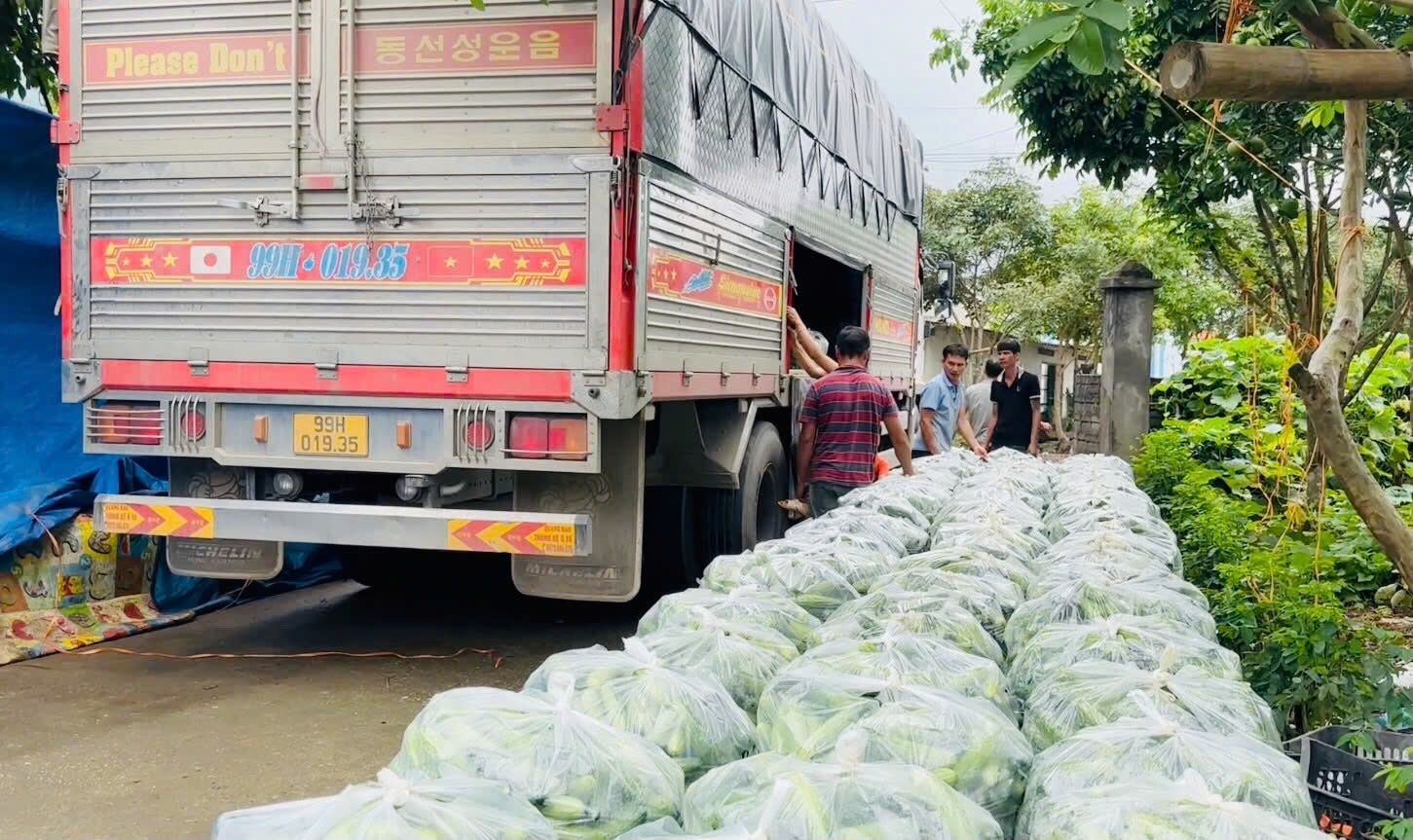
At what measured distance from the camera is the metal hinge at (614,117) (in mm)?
4602

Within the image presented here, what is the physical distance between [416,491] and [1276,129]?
5.99 meters

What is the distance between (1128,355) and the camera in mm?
10219

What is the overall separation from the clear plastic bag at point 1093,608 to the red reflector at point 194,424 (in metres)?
3.59

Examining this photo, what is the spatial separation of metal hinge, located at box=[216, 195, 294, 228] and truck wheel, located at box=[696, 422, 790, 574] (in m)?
2.76

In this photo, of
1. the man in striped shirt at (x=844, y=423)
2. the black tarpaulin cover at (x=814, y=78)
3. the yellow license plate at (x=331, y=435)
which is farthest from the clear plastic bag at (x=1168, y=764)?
the man in striped shirt at (x=844, y=423)

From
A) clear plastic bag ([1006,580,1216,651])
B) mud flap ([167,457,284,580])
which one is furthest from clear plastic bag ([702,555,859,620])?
mud flap ([167,457,284,580])

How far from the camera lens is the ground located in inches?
150

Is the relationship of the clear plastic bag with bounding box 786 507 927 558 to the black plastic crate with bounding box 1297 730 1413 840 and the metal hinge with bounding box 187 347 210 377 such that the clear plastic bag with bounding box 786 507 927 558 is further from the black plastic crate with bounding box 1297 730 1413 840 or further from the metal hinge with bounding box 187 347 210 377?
the metal hinge with bounding box 187 347 210 377

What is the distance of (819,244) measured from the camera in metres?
8.20

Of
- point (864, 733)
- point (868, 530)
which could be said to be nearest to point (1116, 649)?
point (864, 733)

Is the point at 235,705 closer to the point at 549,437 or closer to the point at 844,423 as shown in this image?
the point at 549,437

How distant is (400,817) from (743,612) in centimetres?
144

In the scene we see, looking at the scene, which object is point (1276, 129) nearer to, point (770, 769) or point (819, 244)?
point (819, 244)

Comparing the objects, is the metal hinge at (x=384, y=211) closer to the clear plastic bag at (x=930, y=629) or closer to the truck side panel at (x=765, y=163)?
the truck side panel at (x=765, y=163)
